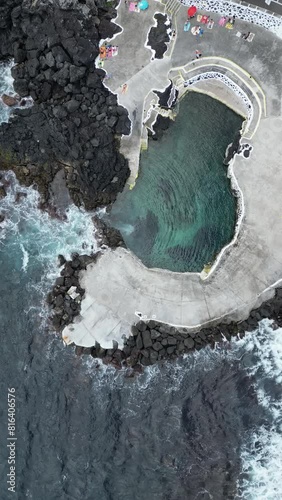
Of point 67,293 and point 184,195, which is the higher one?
point 184,195

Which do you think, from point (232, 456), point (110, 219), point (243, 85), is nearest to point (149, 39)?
point (243, 85)

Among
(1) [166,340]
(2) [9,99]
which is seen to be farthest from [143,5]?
(1) [166,340]

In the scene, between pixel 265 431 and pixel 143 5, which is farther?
pixel 143 5

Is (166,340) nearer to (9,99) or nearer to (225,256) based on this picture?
(225,256)

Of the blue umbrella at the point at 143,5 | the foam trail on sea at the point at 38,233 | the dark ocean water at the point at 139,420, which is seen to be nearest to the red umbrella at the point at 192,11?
the blue umbrella at the point at 143,5

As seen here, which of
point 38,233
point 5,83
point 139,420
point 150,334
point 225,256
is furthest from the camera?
point 5,83

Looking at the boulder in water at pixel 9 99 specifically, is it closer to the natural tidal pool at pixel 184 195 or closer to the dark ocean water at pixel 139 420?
the natural tidal pool at pixel 184 195

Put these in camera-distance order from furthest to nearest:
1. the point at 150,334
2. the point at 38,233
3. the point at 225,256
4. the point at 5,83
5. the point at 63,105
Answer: the point at 5,83
the point at 38,233
the point at 63,105
the point at 225,256
the point at 150,334

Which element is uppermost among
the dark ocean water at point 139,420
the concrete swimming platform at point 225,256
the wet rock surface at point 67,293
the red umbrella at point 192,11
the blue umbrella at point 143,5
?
the red umbrella at point 192,11

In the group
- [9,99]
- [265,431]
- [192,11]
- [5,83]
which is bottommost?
[265,431]
